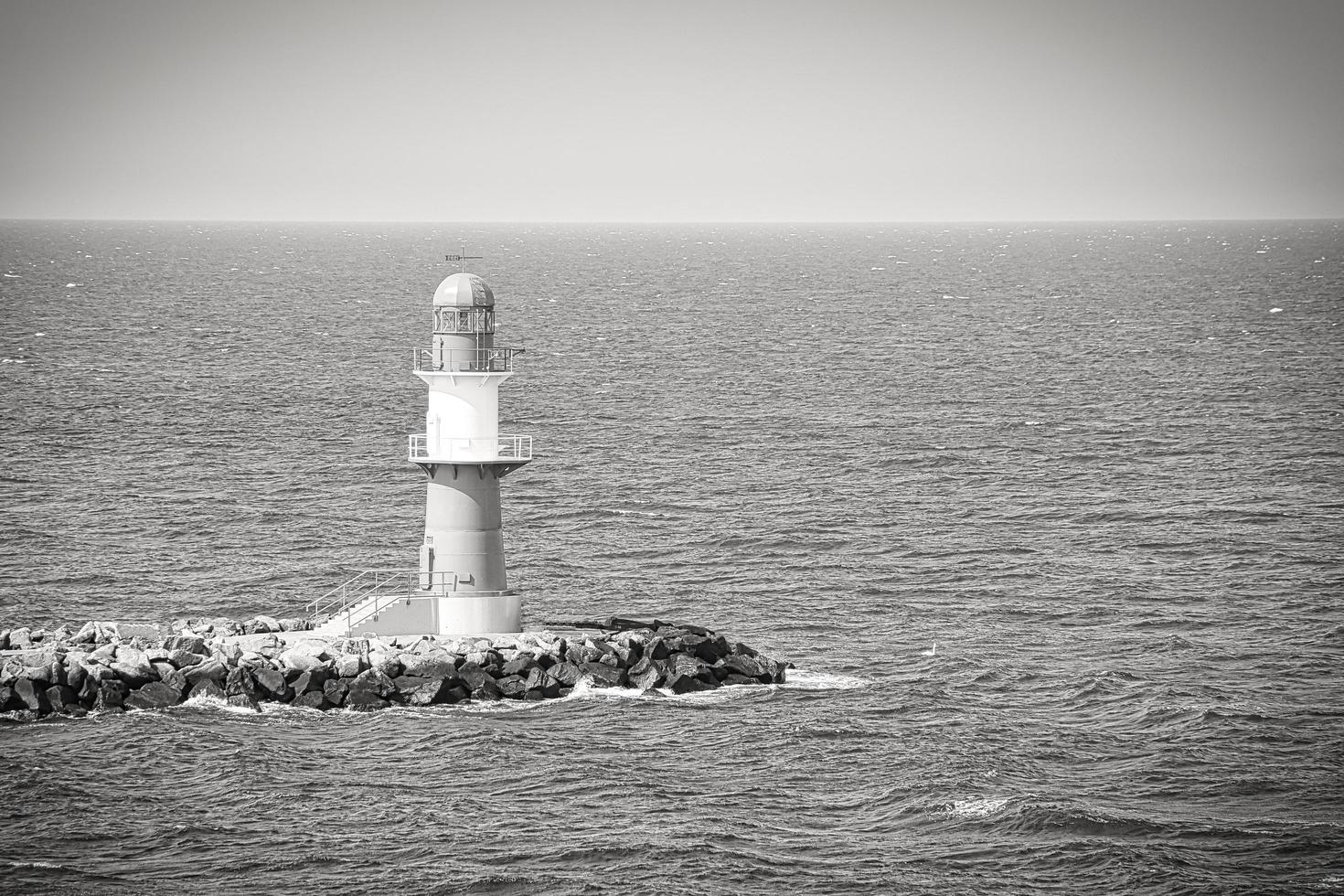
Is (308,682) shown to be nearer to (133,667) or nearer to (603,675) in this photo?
(133,667)

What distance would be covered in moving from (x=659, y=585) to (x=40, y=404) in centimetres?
4131

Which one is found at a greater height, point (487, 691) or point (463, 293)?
point (463, 293)

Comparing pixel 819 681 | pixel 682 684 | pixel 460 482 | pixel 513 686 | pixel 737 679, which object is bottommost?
pixel 819 681

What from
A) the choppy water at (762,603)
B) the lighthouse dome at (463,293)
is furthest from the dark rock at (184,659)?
the lighthouse dome at (463,293)

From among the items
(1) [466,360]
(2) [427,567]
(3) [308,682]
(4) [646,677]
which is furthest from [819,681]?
(3) [308,682]

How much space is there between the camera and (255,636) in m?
37.2

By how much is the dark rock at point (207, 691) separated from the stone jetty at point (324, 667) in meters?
0.02

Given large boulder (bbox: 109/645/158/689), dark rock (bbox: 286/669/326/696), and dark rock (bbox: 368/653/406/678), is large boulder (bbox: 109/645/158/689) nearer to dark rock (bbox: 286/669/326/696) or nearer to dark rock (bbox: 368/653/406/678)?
dark rock (bbox: 286/669/326/696)

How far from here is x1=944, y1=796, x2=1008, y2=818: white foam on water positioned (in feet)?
100

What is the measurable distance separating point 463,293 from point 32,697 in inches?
459

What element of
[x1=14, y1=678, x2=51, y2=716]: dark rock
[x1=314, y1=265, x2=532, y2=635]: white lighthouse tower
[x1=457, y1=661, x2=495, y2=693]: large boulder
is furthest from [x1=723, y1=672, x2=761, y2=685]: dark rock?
[x1=14, y1=678, x2=51, y2=716]: dark rock

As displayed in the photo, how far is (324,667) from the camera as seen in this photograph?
35906 mm

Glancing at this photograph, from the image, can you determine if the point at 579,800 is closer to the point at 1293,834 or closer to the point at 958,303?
the point at 1293,834

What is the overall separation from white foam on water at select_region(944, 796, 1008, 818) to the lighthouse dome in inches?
549
